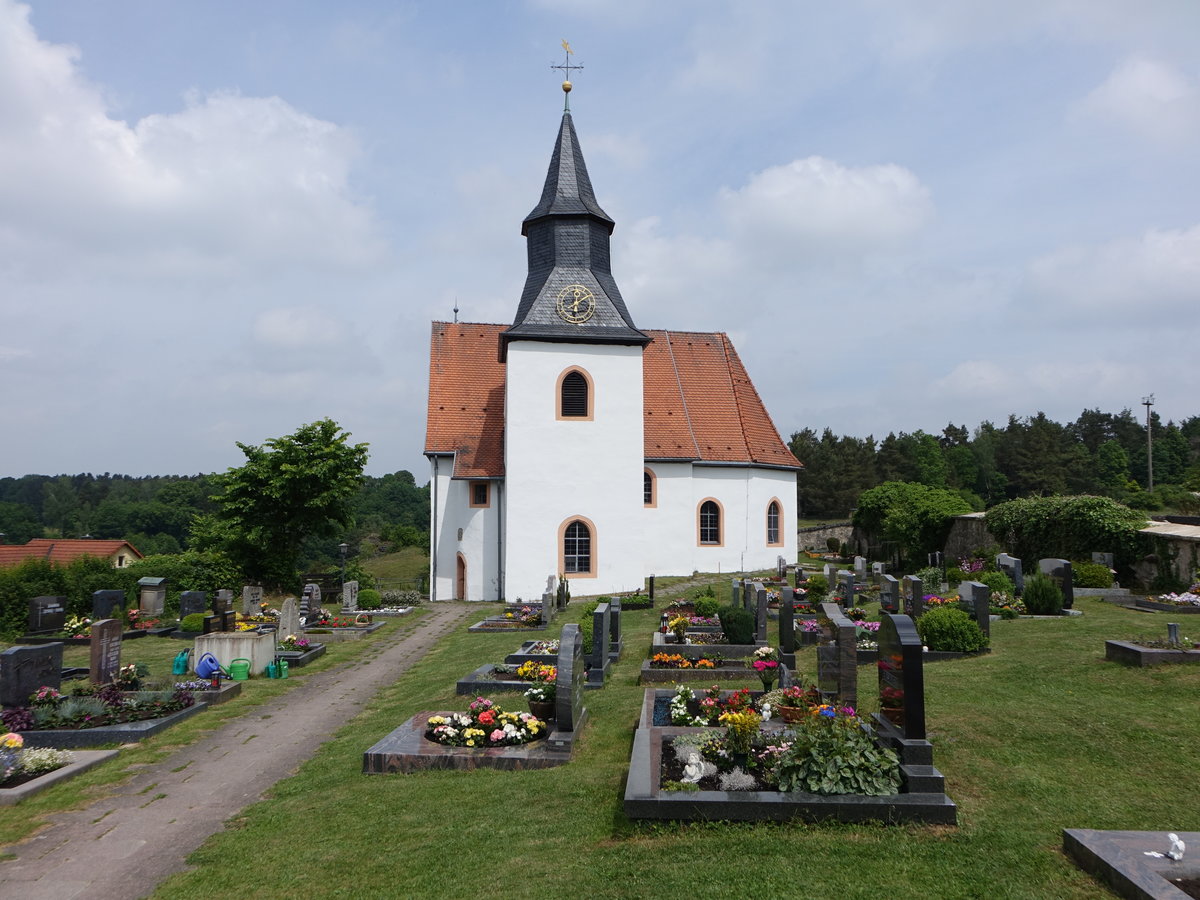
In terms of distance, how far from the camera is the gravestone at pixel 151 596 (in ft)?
73.7

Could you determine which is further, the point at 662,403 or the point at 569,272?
the point at 662,403

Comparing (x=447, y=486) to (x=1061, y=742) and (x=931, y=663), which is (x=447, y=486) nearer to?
(x=931, y=663)

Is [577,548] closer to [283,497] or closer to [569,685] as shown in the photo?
[283,497]

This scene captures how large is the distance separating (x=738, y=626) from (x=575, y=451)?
39.1ft

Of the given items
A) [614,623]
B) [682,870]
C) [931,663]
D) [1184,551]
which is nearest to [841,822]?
[682,870]

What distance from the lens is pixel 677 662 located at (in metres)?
12.7

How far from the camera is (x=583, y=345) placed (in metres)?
25.1

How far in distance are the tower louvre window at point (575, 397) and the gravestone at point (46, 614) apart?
14.7m

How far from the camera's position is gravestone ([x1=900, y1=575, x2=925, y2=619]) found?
48.6ft

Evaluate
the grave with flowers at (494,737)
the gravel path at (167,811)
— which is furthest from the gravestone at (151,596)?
the grave with flowers at (494,737)

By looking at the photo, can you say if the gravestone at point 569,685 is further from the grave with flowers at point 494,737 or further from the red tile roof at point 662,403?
the red tile roof at point 662,403

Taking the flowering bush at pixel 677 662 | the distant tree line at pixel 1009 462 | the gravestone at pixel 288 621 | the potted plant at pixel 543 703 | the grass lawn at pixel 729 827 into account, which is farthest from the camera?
the distant tree line at pixel 1009 462

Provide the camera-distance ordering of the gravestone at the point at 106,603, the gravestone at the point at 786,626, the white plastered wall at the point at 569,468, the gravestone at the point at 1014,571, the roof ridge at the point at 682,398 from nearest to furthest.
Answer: the gravestone at the point at 786,626, the gravestone at the point at 1014,571, the gravestone at the point at 106,603, the white plastered wall at the point at 569,468, the roof ridge at the point at 682,398

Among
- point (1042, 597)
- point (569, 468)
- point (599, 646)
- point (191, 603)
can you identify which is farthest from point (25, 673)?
point (1042, 597)
